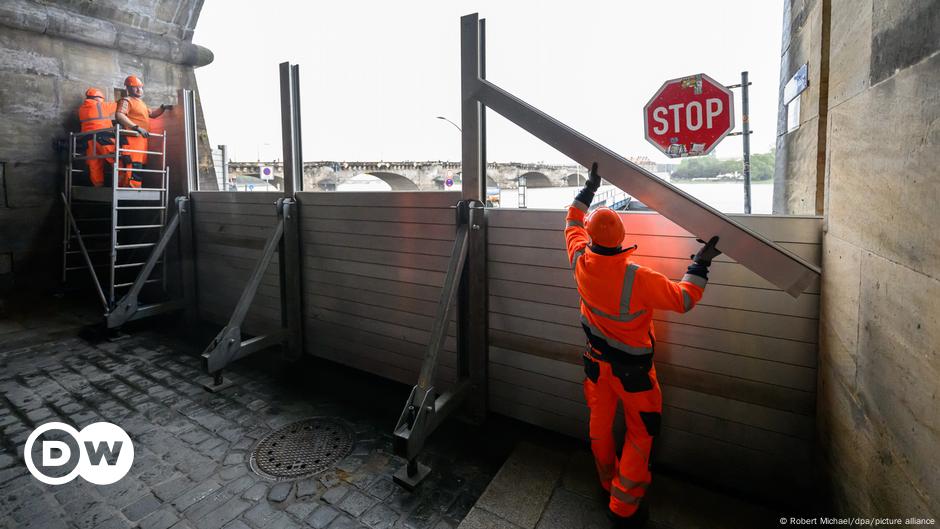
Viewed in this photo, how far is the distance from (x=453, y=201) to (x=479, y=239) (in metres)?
0.50

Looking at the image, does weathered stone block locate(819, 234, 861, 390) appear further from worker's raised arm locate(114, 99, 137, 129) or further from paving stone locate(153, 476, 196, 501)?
worker's raised arm locate(114, 99, 137, 129)

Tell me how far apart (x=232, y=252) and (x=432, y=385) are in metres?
4.44

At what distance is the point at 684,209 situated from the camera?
7.48ft

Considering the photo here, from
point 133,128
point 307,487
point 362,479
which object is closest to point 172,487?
point 307,487

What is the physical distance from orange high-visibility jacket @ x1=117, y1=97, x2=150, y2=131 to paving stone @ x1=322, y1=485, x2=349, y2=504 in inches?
269

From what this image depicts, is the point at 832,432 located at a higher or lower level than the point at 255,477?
higher

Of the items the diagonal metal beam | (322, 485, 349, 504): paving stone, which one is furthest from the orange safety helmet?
(322, 485, 349, 504): paving stone

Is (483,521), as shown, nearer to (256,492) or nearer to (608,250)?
(256,492)

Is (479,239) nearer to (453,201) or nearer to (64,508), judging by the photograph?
(453,201)

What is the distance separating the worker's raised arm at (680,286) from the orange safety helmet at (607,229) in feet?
0.78

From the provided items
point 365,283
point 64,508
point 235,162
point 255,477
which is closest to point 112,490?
point 64,508

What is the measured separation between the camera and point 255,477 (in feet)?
10.2

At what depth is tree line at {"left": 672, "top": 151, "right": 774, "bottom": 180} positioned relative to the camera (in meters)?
2.97

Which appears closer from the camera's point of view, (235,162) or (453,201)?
(453,201)
